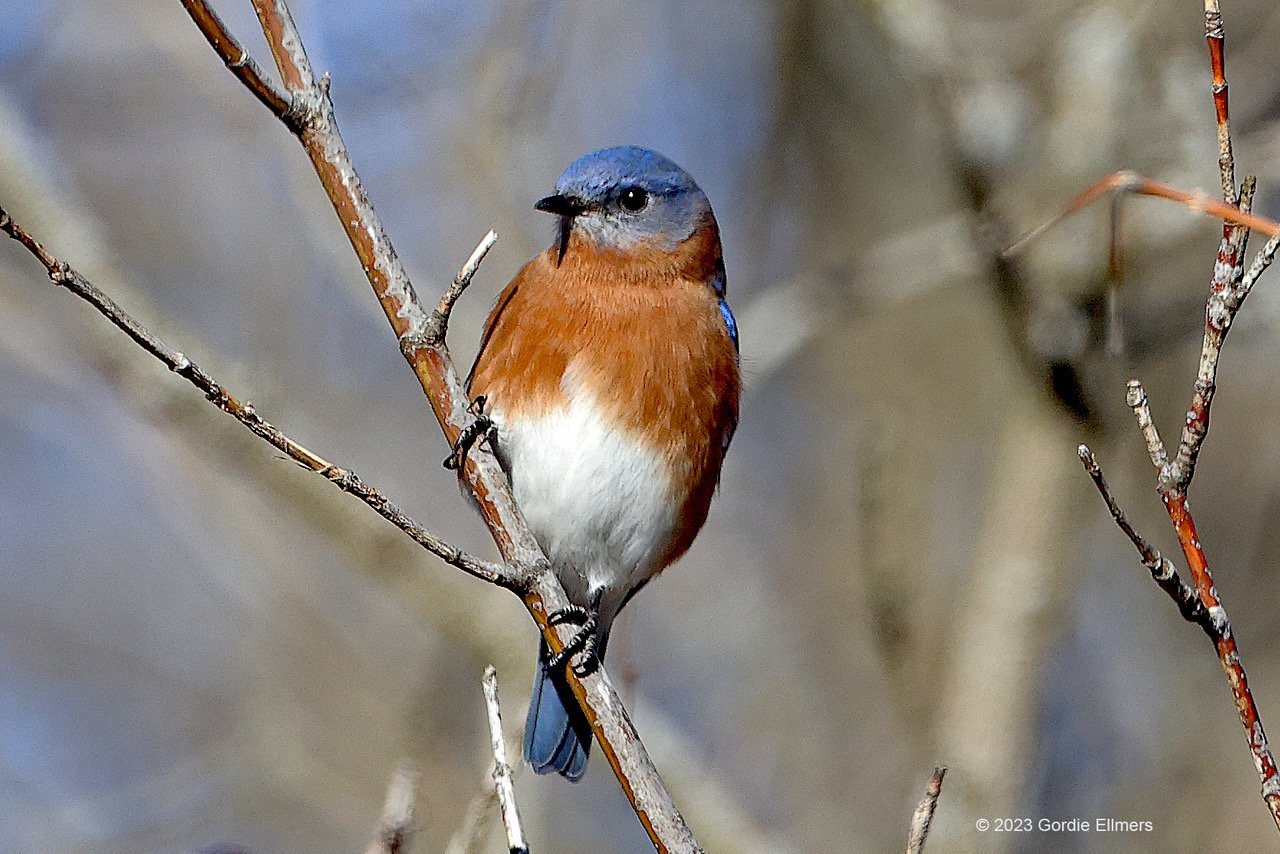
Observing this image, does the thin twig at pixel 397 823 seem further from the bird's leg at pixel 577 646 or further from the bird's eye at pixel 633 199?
the bird's eye at pixel 633 199

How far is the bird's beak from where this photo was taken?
363 centimetres

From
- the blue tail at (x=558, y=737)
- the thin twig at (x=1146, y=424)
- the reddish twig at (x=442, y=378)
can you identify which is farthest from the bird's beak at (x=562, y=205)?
the thin twig at (x=1146, y=424)

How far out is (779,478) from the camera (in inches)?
288

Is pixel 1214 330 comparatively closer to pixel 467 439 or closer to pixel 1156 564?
pixel 1156 564

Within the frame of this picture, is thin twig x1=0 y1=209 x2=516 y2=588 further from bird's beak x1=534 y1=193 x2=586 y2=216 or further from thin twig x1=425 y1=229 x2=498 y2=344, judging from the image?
bird's beak x1=534 y1=193 x2=586 y2=216

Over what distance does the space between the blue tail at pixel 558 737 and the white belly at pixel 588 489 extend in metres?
0.40

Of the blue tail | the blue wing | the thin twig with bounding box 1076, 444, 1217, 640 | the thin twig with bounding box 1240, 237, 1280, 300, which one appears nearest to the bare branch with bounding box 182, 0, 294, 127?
the thin twig with bounding box 1076, 444, 1217, 640

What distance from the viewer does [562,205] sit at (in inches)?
145

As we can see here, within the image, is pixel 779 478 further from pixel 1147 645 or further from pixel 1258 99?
pixel 1258 99

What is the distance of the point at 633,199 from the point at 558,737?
1648mm

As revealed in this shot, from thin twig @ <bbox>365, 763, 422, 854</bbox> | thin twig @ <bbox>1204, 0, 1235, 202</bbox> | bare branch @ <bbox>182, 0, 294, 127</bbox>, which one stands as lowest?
thin twig @ <bbox>365, 763, 422, 854</bbox>

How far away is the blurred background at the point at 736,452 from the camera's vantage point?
196 inches

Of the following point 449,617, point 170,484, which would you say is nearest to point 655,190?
point 449,617

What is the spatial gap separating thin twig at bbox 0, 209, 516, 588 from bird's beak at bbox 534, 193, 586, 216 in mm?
1593
